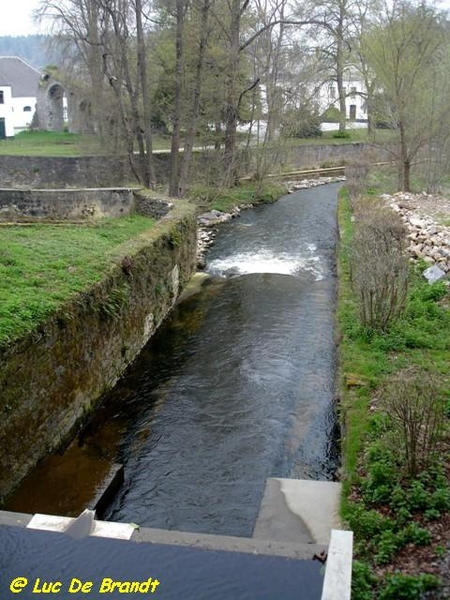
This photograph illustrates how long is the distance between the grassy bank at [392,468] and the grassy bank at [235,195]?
52.9 ft

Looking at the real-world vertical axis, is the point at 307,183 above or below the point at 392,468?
above

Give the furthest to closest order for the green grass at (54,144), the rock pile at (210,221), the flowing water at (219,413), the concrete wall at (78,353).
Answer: the green grass at (54,144)
the rock pile at (210,221)
the flowing water at (219,413)
the concrete wall at (78,353)

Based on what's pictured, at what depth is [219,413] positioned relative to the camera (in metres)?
9.52

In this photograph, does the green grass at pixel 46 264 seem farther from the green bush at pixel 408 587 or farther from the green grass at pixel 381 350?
the green bush at pixel 408 587

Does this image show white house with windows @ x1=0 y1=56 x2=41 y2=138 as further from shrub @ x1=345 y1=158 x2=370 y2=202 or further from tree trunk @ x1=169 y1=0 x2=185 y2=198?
shrub @ x1=345 y1=158 x2=370 y2=202

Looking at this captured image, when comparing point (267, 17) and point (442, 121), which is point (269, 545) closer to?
point (442, 121)

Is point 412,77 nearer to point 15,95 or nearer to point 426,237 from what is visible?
point 426,237

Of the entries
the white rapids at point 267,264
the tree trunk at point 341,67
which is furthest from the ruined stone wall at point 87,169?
the tree trunk at point 341,67

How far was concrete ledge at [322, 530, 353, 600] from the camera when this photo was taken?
4.34 metres

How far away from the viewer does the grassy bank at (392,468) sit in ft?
16.8

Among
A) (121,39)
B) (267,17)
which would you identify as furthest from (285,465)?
(267,17)

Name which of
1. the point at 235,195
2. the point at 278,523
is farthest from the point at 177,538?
the point at 235,195

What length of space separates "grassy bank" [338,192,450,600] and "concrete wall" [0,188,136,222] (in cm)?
914

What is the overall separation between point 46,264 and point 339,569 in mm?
7721
